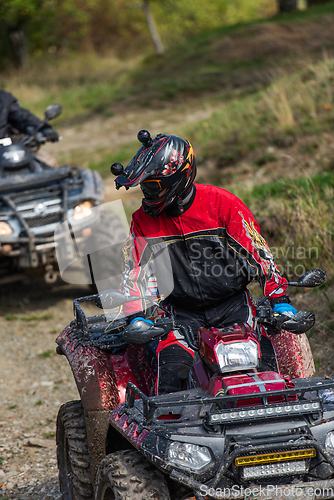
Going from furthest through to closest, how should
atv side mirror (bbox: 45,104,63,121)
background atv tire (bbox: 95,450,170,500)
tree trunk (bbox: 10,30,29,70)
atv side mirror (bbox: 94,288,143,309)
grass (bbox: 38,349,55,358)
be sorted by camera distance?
tree trunk (bbox: 10,30,29,70), atv side mirror (bbox: 45,104,63,121), grass (bbox: 38,349,55,358), atv side mirror (bbox: 94,288,143,309), background atv tire (bbox: 95,450,170,500)

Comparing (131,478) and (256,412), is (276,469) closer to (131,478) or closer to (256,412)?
(256,412)

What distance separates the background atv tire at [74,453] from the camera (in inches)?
115

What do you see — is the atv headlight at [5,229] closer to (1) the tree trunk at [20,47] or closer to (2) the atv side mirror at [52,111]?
(2) the atv side mirror at [52,111]

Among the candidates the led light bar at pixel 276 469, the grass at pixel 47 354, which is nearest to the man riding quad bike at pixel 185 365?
the led light bar at pixel 276 469

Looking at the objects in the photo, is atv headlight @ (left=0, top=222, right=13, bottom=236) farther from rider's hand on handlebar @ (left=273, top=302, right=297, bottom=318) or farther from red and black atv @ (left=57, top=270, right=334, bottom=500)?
rider's hand on handlebar @ (left=273, top=302, right=297, bottom=318)

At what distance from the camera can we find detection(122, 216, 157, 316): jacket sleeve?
3.08 m

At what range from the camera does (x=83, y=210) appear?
6363mm

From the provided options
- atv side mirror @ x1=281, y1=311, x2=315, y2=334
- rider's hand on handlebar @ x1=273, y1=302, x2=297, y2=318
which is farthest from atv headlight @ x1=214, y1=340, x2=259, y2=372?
rider's hand on handlebar @ x1=273, y1=302, x2=297, y2=318

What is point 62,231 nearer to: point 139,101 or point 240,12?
point 139,101

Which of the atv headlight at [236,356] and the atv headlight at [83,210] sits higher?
the atv headlight at [236,356]

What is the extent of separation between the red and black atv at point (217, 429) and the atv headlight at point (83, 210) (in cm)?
350

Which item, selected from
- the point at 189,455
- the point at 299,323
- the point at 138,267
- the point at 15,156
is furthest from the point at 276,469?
the point at 15,156

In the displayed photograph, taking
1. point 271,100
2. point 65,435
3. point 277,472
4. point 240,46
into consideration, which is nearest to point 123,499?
point 277,472

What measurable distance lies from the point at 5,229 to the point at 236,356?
4178 mm
